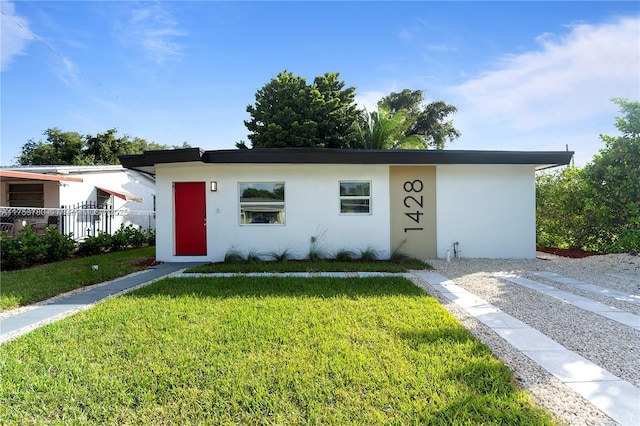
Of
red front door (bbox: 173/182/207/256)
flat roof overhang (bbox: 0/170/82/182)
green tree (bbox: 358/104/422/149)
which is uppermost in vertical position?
green tree (bbox: 358/104/422/149)

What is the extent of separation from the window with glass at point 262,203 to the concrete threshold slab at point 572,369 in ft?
19.3

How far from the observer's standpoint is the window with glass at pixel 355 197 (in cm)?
909

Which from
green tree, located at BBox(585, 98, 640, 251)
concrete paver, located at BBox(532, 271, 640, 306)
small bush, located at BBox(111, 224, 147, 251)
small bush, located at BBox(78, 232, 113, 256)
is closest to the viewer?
concrete paver, located at BBox(532, 271, 640, 306)

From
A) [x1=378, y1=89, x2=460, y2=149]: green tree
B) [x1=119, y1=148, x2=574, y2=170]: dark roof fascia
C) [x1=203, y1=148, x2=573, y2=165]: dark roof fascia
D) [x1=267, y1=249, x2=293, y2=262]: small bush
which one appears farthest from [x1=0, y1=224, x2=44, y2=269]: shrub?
[x1=378, y1=89, x2=460, y2=149]: green tree

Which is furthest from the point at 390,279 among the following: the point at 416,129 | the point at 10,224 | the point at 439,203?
the point at 416,129

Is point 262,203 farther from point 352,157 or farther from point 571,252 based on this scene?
point 571,252

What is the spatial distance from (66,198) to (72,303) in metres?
10.6

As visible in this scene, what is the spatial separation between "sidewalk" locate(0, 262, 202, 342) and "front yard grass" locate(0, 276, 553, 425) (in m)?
0.47

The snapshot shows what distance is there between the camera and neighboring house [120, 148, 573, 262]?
8.96m

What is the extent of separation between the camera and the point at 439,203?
30.2 feet

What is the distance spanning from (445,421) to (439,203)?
7797 mm

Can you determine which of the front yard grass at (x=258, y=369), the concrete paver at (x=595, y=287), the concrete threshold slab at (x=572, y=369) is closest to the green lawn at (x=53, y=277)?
the front yard grass at (x=258, y=369)

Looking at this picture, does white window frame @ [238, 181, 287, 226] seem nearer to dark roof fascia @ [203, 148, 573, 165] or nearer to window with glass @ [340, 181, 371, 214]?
dark roof fascia @ [203, 148, 573, 165]

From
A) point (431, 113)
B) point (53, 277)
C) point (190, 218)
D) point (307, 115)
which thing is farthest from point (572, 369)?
point (431, 113)
